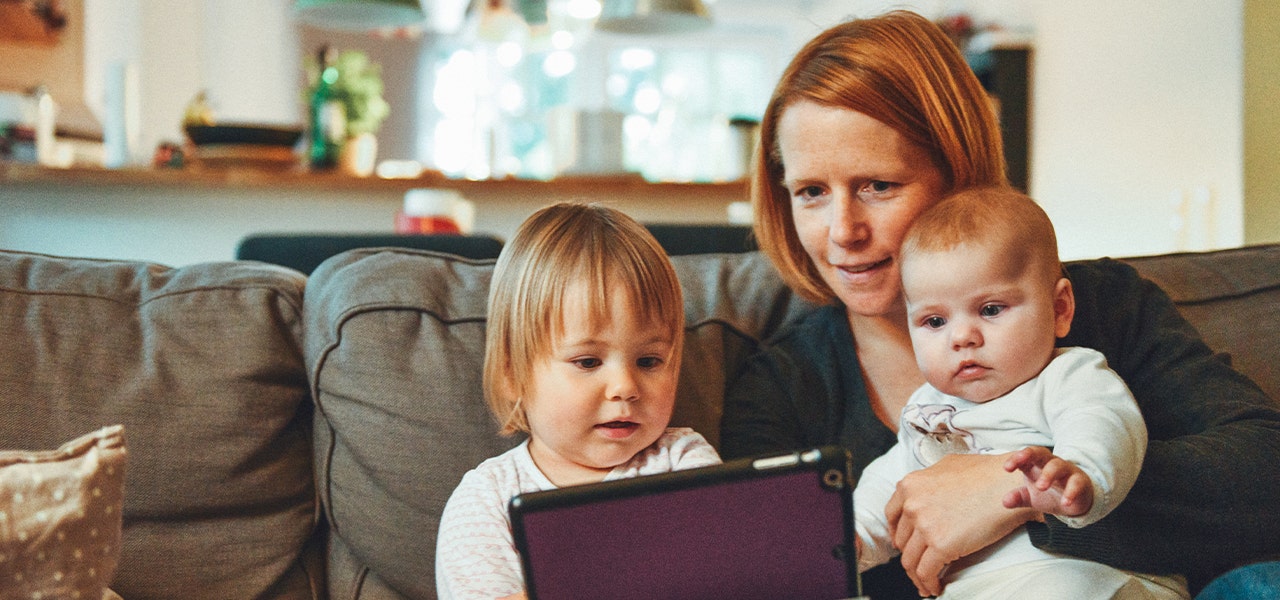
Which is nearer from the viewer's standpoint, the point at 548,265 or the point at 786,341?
the point at 548,265

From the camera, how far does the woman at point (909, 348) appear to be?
3.37 ft

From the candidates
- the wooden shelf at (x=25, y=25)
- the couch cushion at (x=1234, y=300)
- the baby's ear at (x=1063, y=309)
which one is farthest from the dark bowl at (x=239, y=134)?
the baby's ear at (x=1063, y=309)

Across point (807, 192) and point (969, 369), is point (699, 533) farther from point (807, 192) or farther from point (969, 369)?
point (807, 192)

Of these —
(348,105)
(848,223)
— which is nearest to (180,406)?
(848,223)

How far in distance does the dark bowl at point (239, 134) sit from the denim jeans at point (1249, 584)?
10.1 ft

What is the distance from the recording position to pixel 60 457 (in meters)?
0.90

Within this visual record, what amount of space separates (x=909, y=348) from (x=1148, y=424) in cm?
31

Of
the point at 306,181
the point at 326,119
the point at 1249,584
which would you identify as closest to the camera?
the point at 1249,584

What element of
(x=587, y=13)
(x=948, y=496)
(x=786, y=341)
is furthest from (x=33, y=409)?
(x=587, y=13)

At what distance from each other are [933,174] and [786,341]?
0.99ft

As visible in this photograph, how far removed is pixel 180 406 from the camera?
1.23 m

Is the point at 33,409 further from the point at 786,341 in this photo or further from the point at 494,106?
the point at 494,106

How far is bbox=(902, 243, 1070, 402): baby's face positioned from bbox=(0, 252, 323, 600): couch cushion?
81 cm

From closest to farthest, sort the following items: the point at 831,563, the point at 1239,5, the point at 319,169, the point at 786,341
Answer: the point at 831,563
the point at 786,341
the point at 1239,5
the point at 319,169
